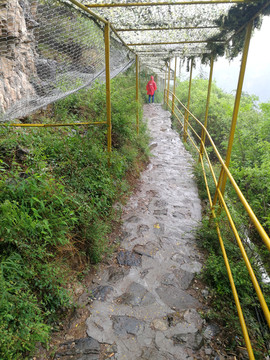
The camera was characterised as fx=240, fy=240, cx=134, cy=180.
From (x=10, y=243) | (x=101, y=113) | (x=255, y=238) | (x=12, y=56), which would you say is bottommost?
(x=255, y=238)

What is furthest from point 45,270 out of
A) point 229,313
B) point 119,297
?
point 229,313

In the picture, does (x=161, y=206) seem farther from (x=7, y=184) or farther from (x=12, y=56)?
(x=12, y=56)

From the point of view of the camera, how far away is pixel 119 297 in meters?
2.45

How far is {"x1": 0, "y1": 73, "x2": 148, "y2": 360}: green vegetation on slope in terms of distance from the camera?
1694 mm

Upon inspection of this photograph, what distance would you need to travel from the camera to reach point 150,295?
250 centimetres

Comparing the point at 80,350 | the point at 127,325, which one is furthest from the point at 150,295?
the point at 80,350

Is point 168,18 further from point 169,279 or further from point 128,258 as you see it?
point 169,279

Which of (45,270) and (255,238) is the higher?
(45,270)

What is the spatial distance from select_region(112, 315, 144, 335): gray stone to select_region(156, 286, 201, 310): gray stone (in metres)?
0.38

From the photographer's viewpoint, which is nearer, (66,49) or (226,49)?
(66,49)

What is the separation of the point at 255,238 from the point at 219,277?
2.21 m

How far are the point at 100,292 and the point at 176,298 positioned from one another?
786 mm

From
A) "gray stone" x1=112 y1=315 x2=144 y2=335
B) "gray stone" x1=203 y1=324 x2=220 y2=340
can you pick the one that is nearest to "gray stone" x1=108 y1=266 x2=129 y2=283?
"gray stone" x1=112 y1=315 x2=144 y2=335

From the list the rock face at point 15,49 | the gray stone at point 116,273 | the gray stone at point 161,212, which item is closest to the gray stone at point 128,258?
the gray stone at point 116,273
